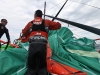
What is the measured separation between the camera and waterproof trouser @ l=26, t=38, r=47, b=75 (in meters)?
3.56

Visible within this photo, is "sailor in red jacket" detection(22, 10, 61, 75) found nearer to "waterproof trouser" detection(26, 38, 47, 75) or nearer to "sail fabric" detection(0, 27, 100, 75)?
"waterproof trouser" detection(26, 38, 47, 75)

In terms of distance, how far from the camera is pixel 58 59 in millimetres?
4688

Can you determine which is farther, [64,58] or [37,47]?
[64,58]

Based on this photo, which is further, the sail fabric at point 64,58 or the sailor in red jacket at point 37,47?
the sail fabric at point 64,58

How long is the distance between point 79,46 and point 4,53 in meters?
2.53

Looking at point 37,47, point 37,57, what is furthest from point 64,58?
point 37,47

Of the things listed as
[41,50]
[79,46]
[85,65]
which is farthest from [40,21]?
[79,46]

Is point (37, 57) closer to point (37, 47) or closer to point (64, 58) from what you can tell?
point (37, 47)

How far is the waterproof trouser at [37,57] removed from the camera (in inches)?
140

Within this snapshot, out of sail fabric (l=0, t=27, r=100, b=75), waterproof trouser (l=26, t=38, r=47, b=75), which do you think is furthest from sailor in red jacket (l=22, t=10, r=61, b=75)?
sail fabric (l=0, t=27, r=100, b=75)

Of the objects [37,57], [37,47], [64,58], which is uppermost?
[37,47]

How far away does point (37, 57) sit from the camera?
12.0 feet

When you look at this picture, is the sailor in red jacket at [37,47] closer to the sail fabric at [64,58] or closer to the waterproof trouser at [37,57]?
the waterproof trouser at [37,57]

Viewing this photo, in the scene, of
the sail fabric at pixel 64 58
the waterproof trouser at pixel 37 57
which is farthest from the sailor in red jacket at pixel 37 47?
the sail fabric at pixel 64 58
